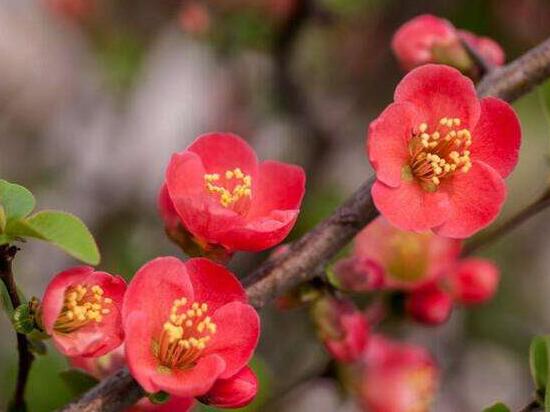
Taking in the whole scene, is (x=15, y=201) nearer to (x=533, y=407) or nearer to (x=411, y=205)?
(x=411, y=205)

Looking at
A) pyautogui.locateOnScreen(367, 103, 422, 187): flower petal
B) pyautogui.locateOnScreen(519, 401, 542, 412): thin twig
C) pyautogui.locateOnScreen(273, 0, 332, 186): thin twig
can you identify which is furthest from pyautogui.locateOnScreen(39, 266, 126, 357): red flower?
pyautogui.locateOnScreen(273, 0, 332, 186): thin twig

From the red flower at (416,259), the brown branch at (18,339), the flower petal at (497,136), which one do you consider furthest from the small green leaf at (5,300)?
the red flower at (416,259)

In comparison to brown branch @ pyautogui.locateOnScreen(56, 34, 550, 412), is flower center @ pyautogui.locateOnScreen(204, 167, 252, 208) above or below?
above

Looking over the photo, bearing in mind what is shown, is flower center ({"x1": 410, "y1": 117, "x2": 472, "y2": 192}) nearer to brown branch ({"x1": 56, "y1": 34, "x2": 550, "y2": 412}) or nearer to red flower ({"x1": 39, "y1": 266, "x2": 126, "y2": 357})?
brown branch ({"x1": 56, "y1": 34, "x2": 550, "y2": 412})

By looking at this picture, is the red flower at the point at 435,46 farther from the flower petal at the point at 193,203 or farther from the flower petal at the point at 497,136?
the flower petal at the point at 193,203

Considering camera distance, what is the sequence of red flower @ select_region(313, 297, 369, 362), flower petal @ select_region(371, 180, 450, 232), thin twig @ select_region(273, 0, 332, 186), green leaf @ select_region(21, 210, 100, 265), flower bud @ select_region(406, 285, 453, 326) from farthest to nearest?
thin twig @ select_region(273, 0, 332, 186)
flower bud @ select_region(406, 285, 453, 326)
red flower @ select_region(313, 297, 369, 362)
flower petal @ select_region(371, 180, 450, 232)
green leaf @ select_region(21, 210, 100, 265)

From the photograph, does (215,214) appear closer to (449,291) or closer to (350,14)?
(449,291)

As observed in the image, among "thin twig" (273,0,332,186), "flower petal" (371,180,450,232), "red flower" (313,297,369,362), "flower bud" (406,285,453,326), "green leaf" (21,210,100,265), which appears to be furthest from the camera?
"thin twig" (273,0,332,186)
